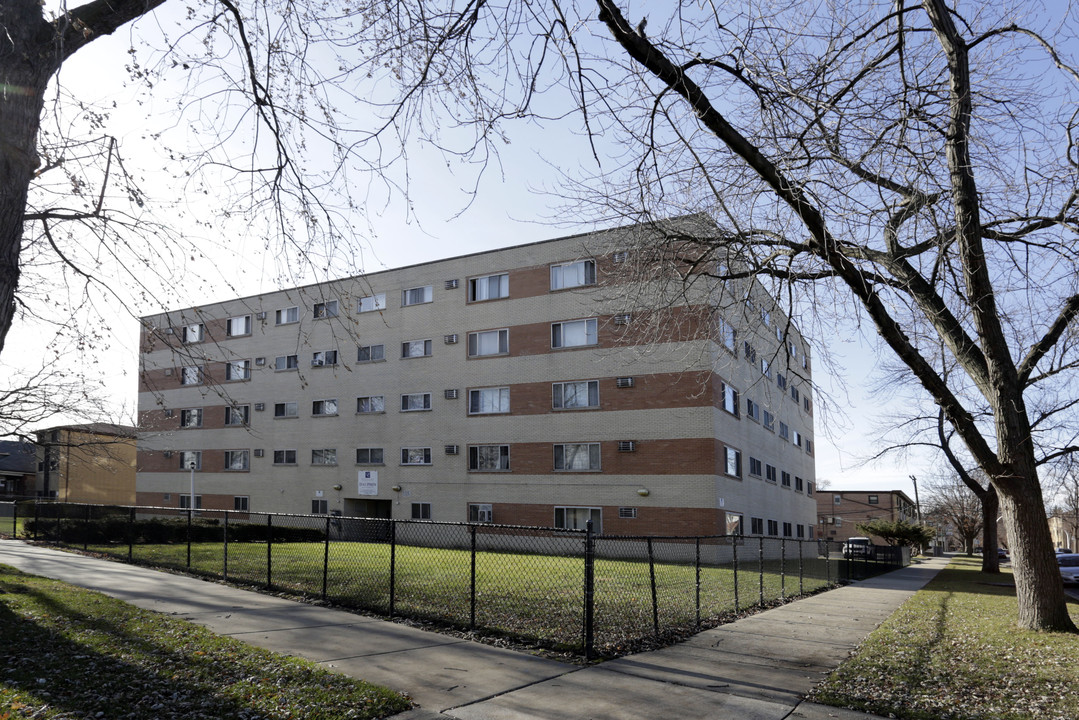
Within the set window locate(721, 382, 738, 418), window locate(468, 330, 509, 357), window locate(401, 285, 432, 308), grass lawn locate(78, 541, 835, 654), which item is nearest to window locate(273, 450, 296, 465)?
window locate(401, 285, 432, 308)

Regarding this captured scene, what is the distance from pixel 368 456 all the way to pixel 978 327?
28746mm

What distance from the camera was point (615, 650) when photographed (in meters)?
8.67

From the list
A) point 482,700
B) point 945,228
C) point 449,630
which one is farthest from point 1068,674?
point 449,630

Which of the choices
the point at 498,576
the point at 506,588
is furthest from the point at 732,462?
the point at 506,588

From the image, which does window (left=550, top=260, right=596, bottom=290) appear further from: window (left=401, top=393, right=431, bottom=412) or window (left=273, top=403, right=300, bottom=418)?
window (left=273, top=403, right=300, bottom=418)

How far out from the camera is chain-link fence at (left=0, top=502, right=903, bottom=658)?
32.4 ft

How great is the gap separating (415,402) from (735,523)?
49.2ft

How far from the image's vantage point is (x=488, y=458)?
32.1 meters

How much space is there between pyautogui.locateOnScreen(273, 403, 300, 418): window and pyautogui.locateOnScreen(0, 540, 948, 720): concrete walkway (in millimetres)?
26083

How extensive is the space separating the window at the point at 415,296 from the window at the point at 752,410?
1540 cm

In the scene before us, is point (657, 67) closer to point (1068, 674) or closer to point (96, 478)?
point (1068, 674)

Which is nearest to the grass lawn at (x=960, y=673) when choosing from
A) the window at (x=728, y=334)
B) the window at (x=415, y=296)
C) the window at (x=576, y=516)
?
the window at (x=728, y=334)

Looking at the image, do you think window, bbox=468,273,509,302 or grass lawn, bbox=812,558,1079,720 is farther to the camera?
window, bbox=468,273,509,302

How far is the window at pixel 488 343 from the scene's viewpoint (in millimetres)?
32266
